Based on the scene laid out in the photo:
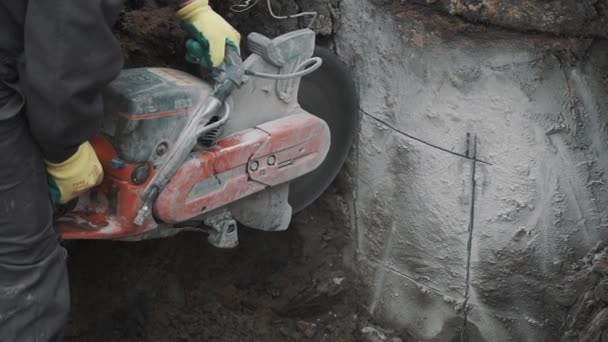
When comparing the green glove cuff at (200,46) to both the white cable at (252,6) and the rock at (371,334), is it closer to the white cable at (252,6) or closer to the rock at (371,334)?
the white cable at (252,6)

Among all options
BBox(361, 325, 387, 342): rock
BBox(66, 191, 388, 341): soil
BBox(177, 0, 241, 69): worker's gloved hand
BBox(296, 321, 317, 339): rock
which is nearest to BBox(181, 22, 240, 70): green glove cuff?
BBox(177, 0, 241, 69): worker's gloved hand

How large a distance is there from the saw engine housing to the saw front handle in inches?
0.4

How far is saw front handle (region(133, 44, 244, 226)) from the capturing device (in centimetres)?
227

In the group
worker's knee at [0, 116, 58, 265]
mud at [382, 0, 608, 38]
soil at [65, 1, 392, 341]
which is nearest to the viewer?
worker's knee at [0, 116, 58, 265]

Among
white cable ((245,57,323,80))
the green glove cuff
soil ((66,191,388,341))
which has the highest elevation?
the green glove cuff

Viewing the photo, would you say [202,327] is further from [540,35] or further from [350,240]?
[540,35]

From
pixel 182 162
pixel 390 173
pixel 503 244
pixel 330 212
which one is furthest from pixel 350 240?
pixel 182 162

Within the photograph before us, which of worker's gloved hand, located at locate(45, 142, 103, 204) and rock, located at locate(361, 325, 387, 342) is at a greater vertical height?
worker's gloved hand, located at locate(45, 142, 103, 204)

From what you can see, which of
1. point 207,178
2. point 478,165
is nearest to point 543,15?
point 478,165

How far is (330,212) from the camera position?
3.17m

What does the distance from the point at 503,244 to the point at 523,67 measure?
→ 2.01ft

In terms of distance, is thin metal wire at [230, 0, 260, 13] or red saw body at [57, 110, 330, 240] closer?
red saw body at [57, 110, 330, 240]

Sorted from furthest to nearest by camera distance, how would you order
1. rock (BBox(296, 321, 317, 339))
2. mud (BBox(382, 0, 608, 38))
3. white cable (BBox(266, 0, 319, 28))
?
1. rock (BBox(296, 321, 317, 339))
2. white cable (BBox(266, 0, 319, 28))
3. mud (BBox(382, 0, 608, 38))

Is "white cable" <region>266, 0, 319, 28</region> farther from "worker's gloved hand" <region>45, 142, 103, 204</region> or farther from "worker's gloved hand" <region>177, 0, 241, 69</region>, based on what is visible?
"worker's gloved hand" <region>45, 142, 103, 204</region>
